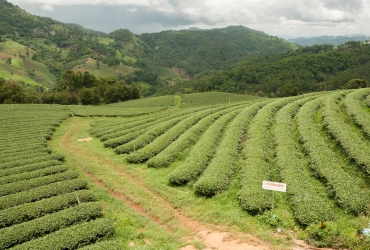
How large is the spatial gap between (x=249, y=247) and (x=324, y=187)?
8.40 metres

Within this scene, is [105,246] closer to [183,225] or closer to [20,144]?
[183,225]

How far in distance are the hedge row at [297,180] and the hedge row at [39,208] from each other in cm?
1457

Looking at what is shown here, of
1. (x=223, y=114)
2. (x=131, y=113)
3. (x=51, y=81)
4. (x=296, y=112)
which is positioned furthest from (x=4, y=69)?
(x=296, y=112)

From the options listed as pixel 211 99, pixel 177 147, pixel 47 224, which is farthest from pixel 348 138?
pixel 211 99

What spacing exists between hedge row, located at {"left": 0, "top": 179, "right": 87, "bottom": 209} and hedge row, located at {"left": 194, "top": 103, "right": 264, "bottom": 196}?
9884 mm

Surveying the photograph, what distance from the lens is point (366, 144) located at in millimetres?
22359

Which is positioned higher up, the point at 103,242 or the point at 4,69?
the point at 4,69

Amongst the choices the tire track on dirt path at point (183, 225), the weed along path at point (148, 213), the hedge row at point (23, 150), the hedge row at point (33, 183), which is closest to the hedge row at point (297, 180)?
the weed along path at point (148, 213)

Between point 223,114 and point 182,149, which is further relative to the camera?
point 223,114

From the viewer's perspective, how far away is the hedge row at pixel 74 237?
1276 centimetres

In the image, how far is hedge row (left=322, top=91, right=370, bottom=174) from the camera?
1930 cm

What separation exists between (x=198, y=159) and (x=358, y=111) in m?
20.8

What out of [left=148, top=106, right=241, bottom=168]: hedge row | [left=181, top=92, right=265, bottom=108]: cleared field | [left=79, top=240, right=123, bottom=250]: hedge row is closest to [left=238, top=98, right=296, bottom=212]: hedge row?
[left=148, top=106, right=241, bottom=168]: hedge row

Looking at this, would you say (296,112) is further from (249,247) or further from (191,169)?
(249,247)
